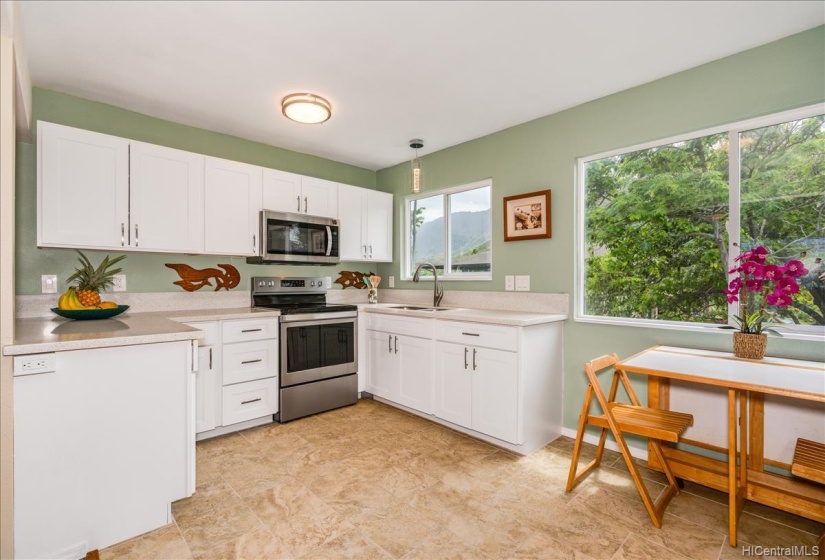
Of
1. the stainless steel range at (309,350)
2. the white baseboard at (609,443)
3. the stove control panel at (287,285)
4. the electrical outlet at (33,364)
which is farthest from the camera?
the stove control panel at (287,285)

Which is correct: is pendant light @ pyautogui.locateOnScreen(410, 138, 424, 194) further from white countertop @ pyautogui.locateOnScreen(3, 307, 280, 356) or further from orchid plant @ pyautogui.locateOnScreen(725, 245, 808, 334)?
orchid plant @ pyautogui.locateOnScreen(725, 245, 808, 334)

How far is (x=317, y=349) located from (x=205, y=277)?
1136 millimetres

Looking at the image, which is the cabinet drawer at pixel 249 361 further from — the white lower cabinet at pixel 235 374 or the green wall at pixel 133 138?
the green wall at pixel 133 138

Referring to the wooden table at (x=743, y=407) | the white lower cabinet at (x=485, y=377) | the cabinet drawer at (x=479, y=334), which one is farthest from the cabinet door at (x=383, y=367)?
the wooden table at (x=743, y=407)

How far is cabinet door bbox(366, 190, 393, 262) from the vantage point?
4250 mm

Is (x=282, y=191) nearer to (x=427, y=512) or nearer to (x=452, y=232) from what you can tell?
(x=452, y=232)

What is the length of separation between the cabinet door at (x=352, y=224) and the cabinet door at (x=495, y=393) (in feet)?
6.05

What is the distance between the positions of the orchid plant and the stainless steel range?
9.17 ft

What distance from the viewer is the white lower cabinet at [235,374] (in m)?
2.82

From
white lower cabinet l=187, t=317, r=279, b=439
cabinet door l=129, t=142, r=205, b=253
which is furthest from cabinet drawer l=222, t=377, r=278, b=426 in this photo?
cabinet door l=129, t=142, r=205, b=253

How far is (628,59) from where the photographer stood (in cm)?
232

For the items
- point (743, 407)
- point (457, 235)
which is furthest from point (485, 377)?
point (457, 235)

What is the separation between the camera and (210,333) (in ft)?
9.39

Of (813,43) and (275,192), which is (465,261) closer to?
(275,192)
